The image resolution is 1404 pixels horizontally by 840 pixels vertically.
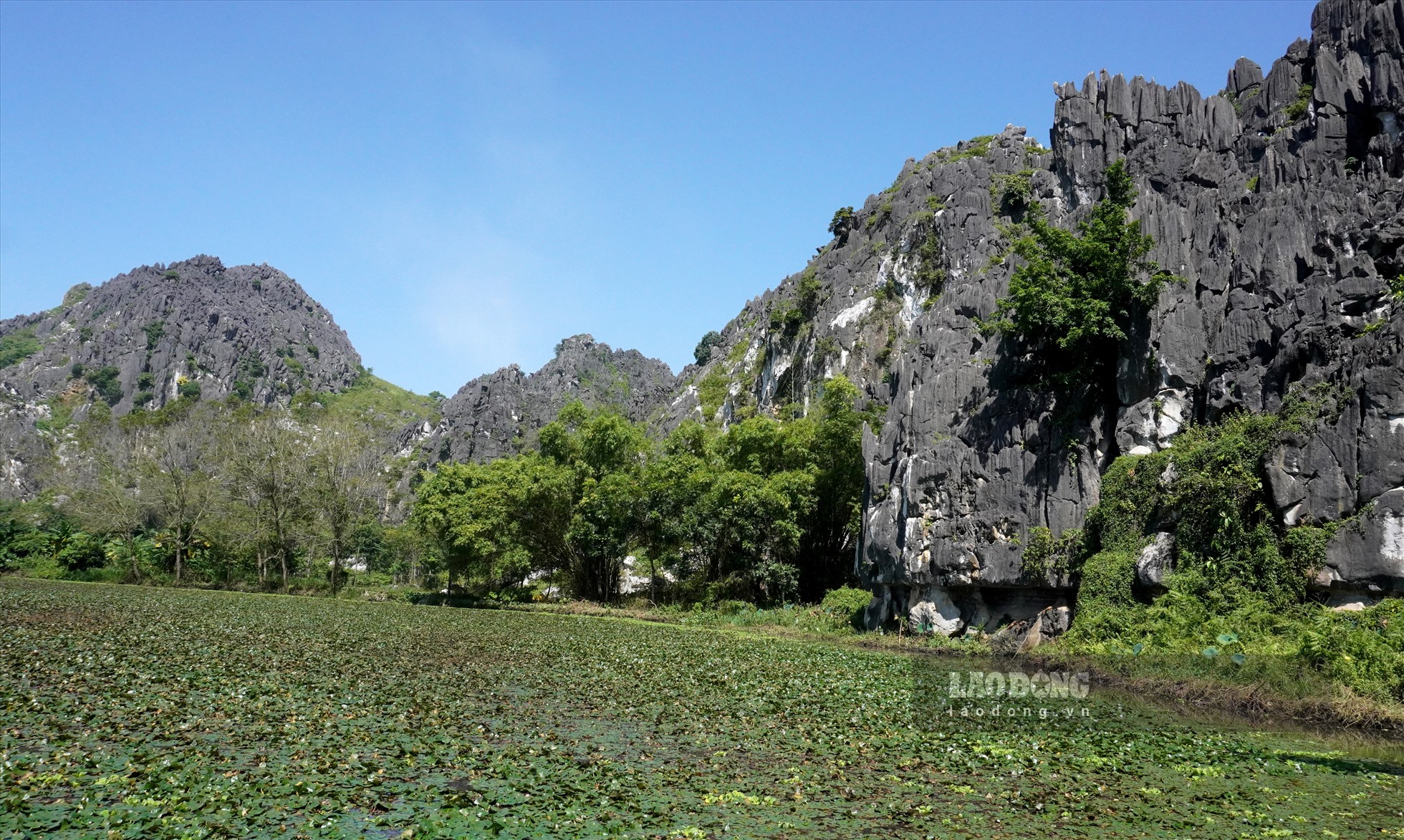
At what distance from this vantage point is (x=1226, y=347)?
82.5 feet

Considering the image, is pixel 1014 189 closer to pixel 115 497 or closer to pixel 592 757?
pixel 592 757

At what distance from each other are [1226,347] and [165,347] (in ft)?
527

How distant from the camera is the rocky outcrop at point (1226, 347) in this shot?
20.8m

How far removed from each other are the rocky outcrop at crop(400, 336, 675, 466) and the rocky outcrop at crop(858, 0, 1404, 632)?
6755 cm

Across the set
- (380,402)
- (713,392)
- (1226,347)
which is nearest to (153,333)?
(380,402)

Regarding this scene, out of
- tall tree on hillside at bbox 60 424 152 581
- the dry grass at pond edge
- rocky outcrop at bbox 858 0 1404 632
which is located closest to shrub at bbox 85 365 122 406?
tall tree on hillside at bbox 60 424 152 581

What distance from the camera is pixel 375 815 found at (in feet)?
27.6

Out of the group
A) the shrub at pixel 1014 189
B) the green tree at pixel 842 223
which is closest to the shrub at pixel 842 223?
the green tree at pixel 842 223

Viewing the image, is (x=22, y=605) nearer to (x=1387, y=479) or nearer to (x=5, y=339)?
(x=1387, y=479)

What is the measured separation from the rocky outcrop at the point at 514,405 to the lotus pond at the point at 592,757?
80462 mm

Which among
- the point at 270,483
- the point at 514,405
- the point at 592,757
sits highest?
the point at 514,405

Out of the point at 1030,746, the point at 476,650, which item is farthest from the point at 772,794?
the point at 476,650

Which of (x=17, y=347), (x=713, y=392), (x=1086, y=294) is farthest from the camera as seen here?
(x=17, y=347)

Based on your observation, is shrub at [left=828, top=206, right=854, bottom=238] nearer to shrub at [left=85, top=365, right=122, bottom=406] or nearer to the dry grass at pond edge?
the dry grass at pond edge
